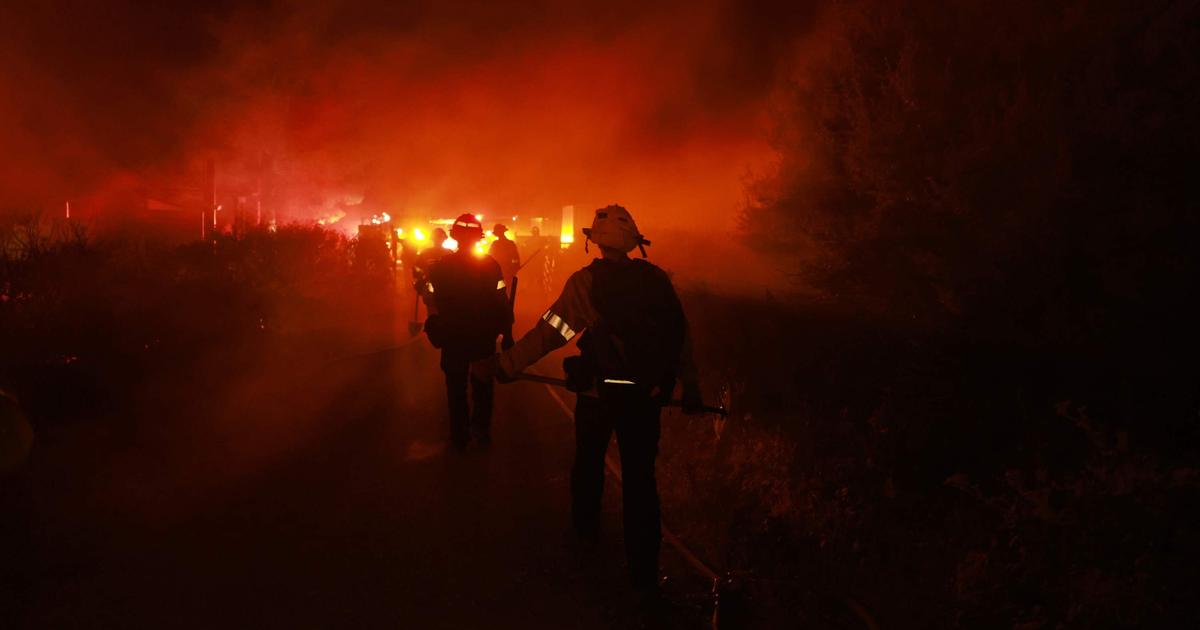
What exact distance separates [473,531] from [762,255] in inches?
592

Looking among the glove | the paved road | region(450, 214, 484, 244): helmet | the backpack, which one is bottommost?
the paved road

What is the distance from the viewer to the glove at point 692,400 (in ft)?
14.0

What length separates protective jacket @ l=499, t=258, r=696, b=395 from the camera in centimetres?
404

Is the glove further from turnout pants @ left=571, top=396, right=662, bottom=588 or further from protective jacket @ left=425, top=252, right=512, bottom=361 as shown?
protective jacket @ left=425, top=252, right=512, bottom=361

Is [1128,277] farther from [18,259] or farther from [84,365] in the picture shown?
[18,259]

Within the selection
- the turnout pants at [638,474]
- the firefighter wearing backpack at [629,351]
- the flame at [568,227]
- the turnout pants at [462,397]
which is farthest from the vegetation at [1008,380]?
the flame at [568,227]

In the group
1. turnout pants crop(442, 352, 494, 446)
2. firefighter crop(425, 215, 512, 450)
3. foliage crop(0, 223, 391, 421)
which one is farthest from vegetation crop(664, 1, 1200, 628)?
foliage crop(0, 223, 391, 421)

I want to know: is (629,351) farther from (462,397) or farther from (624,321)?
(462,397)

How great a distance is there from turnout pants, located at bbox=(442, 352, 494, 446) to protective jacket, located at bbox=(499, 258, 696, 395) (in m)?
2.63

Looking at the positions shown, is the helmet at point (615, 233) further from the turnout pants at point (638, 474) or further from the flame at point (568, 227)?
the flame at point (568, 227)

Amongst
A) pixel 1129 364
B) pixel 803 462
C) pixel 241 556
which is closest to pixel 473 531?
pixel 241 556

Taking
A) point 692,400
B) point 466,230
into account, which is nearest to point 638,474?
point 692,400

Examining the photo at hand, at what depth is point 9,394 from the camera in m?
4.43

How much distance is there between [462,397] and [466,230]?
4.33ft
